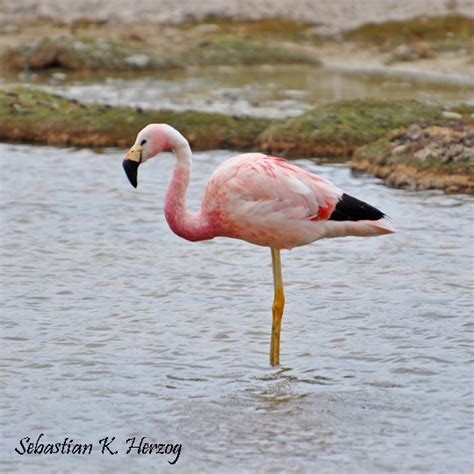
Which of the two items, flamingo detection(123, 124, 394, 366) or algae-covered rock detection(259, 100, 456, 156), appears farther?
algae-covered rock detection(259, 100, 456, 156)

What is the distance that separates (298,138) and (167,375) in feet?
26.8

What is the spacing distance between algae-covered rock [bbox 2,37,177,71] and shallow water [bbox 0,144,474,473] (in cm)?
1261

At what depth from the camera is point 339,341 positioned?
798cm

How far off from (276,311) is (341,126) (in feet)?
26.0

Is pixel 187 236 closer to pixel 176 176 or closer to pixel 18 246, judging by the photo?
pixel 176 176

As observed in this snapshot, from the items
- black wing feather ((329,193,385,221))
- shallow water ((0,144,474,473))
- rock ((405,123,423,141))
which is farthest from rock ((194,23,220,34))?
black wing feather ((329,193,385,221))

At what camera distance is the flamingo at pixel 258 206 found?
7551mm

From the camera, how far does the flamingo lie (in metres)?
7.55

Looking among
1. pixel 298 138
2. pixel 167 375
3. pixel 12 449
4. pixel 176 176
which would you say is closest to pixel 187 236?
pixel 176 176

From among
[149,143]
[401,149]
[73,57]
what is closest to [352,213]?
[149,143]

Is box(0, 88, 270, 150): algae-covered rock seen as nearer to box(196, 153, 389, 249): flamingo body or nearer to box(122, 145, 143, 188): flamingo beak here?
box(196, 153, 389, 249): flamingo body

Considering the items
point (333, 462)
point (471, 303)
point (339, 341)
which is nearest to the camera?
point (333, 462)

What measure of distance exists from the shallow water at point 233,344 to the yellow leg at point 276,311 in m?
0.10

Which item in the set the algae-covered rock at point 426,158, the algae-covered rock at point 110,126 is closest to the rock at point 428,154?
the algae-covered rock at point 426,158
